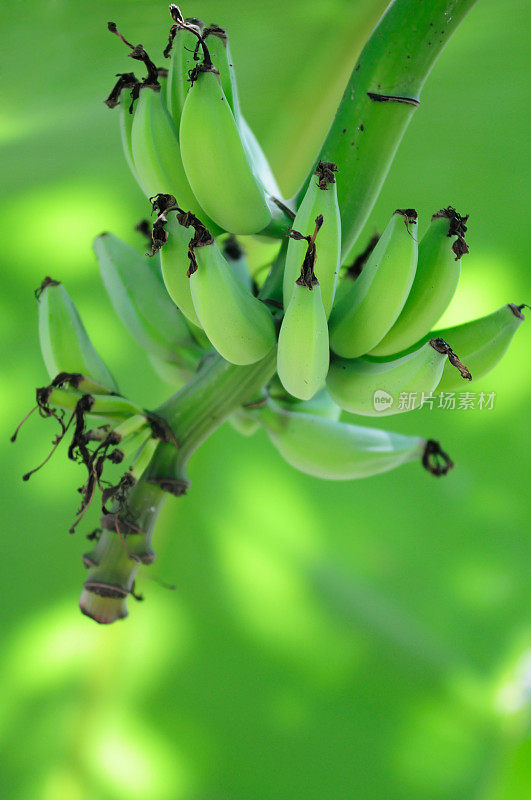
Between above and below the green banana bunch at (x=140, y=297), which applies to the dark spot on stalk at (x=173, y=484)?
below

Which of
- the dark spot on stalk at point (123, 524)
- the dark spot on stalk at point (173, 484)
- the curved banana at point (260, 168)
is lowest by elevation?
the dark spot on stalk at point (123, 524)

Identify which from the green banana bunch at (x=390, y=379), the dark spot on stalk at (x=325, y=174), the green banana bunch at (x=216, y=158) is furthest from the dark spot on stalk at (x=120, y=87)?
the green banana bunch at (x=390, y=379)

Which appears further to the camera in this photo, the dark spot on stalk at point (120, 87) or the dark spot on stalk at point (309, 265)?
the dark spot on stalk at point (120, 87)

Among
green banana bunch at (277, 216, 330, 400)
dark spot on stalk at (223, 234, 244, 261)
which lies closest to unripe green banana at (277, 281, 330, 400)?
green banana bunch at (277, 216, 330, 400)

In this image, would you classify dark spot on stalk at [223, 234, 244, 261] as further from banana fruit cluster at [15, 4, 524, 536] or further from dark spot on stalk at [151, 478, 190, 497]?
dark spot on stalk at [151, 478, 190, 497]

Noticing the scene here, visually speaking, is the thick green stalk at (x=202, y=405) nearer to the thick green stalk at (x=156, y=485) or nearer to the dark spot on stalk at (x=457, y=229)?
the thick green stalk at (x=156, y=485)

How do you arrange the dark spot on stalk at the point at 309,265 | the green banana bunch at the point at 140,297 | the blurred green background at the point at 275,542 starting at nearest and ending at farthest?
1. the dark spot on stalk at the point at 309,265
2. the green banana bunch at the point at 140,297
3. the blurred green background at the point at 275,542
